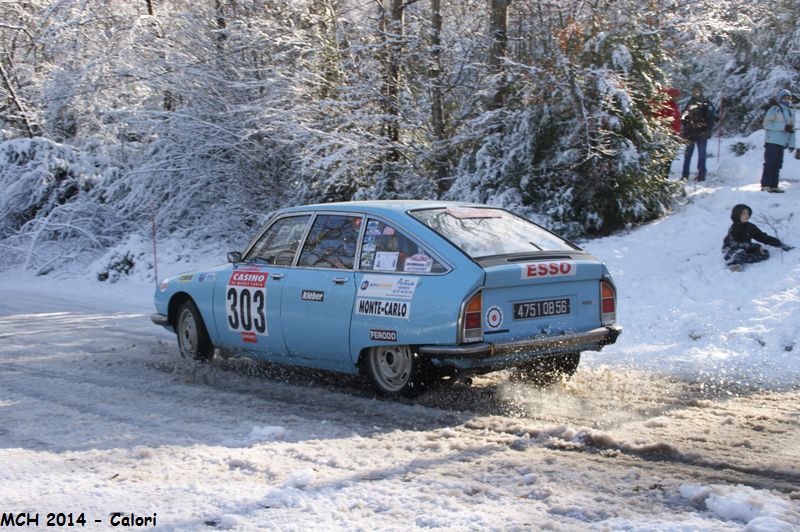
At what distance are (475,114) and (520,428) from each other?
11.4 meters

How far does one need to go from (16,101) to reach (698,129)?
17.3 metres

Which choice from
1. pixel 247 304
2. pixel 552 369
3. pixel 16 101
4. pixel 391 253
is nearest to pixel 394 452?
pixel 391 253

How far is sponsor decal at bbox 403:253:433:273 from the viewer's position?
6.48m

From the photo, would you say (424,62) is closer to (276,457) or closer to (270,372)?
→ (270,372)

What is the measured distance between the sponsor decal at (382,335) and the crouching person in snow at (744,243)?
610 cm

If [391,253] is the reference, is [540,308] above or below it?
below

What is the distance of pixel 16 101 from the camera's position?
23594 mm

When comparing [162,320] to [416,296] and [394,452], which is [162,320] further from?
[394,452]

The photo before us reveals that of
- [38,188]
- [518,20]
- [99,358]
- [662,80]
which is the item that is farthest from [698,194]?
[38,188]

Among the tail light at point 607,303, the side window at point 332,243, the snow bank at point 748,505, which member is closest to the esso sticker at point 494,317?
the tail light at point 607,303

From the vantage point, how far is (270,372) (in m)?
8.21

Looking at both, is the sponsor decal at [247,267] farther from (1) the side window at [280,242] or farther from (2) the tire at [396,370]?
(2) the tire at [396,370]

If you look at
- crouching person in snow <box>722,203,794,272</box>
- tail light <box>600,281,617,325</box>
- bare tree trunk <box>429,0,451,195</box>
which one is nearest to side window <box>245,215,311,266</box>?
tail light <box>600,281,617,325</box>

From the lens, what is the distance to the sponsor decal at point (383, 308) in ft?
21.1
